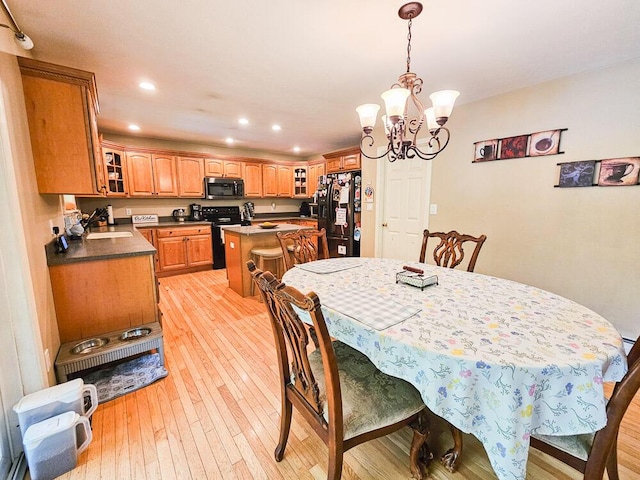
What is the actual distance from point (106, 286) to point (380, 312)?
1.97m

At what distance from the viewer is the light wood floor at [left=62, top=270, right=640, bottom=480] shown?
1.27 metres

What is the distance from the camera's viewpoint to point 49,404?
1314 mm

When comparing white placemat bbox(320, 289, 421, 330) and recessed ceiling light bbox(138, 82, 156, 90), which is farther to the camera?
recessed ceiling light bbox(138, 82, 156, 90)

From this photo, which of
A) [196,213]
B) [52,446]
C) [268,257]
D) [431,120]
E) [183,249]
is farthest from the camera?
[196,213]

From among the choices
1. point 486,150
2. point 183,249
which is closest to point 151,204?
point 183,249

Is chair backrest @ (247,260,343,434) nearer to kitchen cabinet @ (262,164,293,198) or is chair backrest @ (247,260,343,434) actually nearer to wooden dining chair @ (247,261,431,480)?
wooden dining chair @ (247,261,431,480)

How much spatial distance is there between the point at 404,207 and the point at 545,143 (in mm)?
1657

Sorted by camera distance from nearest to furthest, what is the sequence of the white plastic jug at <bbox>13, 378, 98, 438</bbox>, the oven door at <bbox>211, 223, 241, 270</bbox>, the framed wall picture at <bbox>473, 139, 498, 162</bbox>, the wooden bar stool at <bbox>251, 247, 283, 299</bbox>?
the white plastic jug at <bbox>13, 378, 98, 438</bbox>
the framed wall picture at <bbox>473, 139, 498, 162</bbox>
the wooden bar stool at <bbox>251, 247, 283, 299</bbox>
the oven door at <bbox>211, 223, 241, 270</bbox>

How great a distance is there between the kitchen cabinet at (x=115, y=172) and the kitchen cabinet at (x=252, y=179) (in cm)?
199

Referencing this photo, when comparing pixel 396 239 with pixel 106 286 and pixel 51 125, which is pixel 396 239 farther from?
pixel 51 125

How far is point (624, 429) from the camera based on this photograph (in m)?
1.51

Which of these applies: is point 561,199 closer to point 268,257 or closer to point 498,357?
point 498,357

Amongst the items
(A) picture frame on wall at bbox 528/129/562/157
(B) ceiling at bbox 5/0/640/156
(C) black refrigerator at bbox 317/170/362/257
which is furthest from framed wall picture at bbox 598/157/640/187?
(C) black refrigerator at bbox 317/170/362/257

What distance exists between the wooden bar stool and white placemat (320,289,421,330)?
2043mm
